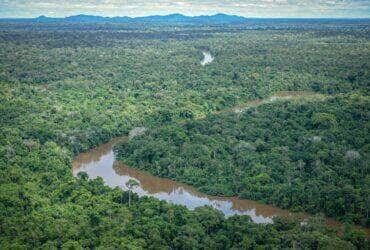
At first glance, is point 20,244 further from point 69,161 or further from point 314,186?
point 314,186

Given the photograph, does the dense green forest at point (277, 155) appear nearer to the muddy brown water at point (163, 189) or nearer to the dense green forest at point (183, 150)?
the dense green forest at point (183, 150)

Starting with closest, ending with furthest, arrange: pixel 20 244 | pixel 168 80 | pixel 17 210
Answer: pixel 20 244, pixel 17 210, pixel 168 80

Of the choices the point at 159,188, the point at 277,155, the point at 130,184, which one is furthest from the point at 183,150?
the point at 277,155

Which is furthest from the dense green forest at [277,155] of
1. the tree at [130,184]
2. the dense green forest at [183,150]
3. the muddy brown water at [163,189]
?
the tree at [130,184]

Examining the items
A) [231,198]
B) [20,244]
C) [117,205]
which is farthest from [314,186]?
[20,244]

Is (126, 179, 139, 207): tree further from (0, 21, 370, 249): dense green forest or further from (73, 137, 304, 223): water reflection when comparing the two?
(73, 137, 304, 223): water reflection
